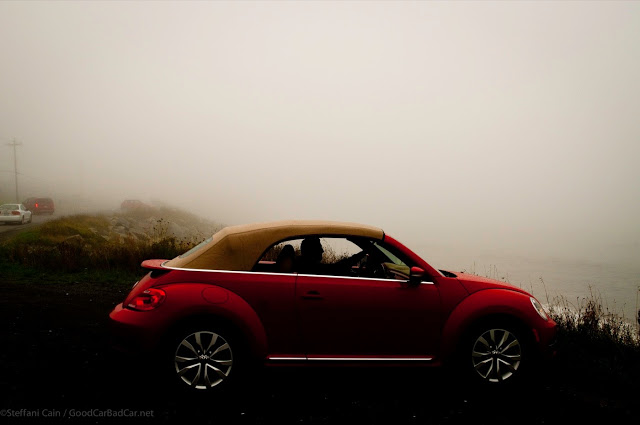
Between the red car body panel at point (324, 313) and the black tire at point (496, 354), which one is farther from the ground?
the red car body panel at point (324, 313)

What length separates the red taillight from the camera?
4.57 metres

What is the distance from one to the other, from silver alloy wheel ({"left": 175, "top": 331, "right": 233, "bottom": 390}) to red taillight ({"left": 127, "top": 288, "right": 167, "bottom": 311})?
1.38 feet

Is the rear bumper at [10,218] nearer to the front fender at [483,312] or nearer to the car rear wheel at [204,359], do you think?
the car rear wheel at [204,359]

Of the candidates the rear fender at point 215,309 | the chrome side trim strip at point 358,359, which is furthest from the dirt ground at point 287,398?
the rear fender at point 215,309

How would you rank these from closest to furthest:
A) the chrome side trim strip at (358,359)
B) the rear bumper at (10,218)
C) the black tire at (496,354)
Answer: the chrome side trim strip at (358,359), the black tire at (496,354), the rear bumper at (10,218)

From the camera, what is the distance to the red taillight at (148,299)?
457 centimetres

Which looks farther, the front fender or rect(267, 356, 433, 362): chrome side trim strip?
the front fender

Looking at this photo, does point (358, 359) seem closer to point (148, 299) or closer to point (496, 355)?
point (496, 355)

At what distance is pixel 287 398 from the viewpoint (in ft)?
15.9

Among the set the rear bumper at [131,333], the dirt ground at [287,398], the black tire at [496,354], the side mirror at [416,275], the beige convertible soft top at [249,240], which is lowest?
the dirt ground at [287,398]

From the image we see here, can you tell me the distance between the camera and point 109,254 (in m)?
14.2

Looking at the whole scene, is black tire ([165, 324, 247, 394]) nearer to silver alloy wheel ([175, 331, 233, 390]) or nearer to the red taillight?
silver alloy wheel ([175, 331, 233, 390])

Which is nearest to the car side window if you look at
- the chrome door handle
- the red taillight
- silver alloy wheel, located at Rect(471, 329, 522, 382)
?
the chrome door handle

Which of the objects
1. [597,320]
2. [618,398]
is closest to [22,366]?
[618,398]
